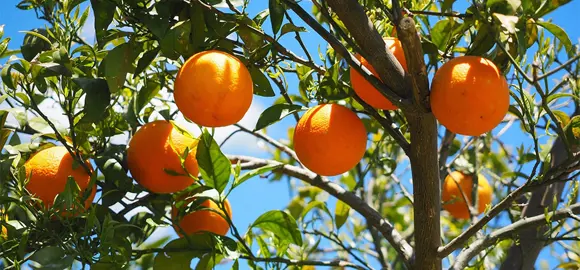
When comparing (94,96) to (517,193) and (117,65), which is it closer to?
(117,65)

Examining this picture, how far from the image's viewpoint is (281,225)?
117cm

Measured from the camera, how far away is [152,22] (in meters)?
0.97

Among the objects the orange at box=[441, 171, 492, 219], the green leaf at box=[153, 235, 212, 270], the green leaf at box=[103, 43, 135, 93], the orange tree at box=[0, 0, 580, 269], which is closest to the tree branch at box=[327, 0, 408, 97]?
the orange tree at box=[0, 0, 580, 269]

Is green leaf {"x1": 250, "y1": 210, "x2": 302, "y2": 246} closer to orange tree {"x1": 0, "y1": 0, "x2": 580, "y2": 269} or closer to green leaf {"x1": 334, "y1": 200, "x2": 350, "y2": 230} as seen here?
orange tree {"x1": 0, "y1": 0, "x2": 580, "y2": 269}

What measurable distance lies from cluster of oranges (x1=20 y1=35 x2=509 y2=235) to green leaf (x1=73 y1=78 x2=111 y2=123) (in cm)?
13

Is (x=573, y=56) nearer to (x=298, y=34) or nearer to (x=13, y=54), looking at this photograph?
(x=298, y=34)

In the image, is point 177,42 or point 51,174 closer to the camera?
point 177,42

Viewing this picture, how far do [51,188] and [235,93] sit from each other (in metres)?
0.40

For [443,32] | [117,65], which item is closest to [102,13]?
[117,65]

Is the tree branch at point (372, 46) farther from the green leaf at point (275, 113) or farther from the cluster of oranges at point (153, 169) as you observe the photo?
the cluster of oranges at point (153, 169)

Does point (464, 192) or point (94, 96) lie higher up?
point (464, 192)

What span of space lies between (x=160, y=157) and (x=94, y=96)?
Answer: 0.17m

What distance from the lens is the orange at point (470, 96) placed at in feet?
2.87

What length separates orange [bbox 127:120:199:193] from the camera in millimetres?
1138
